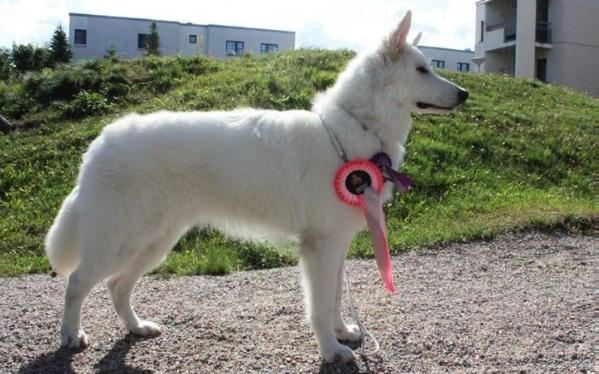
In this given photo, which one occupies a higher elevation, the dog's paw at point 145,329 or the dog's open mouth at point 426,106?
the dog's open mouth at point 426,106

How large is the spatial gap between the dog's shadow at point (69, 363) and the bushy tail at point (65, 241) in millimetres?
565

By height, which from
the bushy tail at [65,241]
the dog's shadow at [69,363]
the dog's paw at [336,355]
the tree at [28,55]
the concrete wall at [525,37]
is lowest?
the dog's shadow at [69,363]

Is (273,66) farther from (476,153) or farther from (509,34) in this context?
(509,34)

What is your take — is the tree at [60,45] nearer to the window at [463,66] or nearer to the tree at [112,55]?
the tree at [112,55]

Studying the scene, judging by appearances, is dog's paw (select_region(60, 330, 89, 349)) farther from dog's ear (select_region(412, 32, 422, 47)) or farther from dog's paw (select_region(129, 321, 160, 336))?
dog's ear (select_region(412, 32, 422, 47))

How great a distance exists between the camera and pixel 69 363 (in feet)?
12.6

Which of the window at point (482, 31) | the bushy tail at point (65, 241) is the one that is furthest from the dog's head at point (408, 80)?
the window at point (482, 31)

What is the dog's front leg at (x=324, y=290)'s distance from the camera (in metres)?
3.88

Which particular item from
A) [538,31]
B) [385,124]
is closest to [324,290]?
[385,124]

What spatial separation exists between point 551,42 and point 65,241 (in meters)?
35.5

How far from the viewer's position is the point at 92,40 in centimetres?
5269

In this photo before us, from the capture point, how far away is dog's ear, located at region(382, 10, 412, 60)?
4.16 m

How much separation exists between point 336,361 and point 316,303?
39 centimetres

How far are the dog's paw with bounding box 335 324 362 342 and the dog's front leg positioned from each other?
41cm
